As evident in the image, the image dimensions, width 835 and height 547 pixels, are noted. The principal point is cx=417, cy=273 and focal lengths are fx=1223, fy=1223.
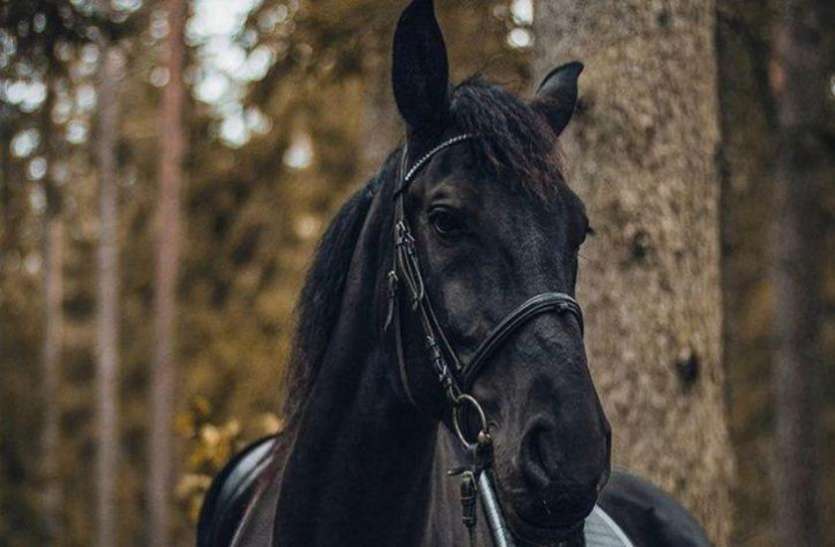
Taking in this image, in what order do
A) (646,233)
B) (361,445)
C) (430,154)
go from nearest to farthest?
1. (430,154)
2. (361,445)
3. (646,233)

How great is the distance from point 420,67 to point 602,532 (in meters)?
2.17

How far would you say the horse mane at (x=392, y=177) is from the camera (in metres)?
3.35

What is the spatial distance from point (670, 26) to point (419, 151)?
10.4ft

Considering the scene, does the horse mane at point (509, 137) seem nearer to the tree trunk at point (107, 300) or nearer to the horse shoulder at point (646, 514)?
the horse shoulder at point (646, 514)

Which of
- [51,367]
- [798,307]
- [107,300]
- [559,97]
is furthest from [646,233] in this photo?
[51,367]

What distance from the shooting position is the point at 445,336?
340 cm

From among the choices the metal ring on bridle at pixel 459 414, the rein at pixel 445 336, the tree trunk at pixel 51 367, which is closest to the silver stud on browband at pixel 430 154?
the rein at pixel 445 336

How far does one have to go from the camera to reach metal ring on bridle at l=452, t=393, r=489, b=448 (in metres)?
3.27

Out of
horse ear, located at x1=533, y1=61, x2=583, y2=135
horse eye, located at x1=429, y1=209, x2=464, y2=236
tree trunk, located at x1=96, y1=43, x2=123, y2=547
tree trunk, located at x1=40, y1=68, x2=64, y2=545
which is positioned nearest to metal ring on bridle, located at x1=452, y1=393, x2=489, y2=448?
horse eye, located at x1=429, y1=209, x2=464, y2=236

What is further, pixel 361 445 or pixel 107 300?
pixel 107 300

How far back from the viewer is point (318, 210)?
1878cm

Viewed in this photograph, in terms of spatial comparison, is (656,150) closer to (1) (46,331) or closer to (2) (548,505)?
(2) (548,505)

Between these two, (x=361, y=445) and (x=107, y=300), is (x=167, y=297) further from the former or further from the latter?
(x=361, y=445)

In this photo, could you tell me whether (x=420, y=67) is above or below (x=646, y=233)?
above
